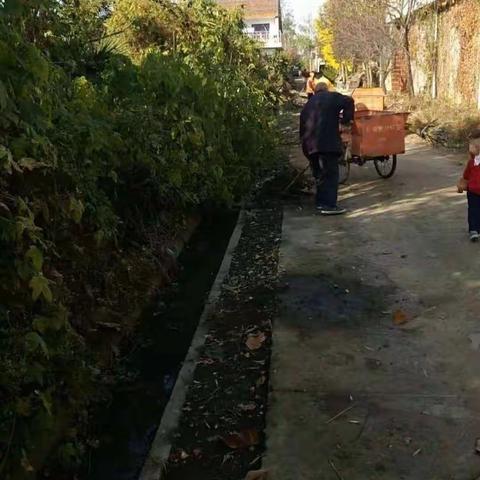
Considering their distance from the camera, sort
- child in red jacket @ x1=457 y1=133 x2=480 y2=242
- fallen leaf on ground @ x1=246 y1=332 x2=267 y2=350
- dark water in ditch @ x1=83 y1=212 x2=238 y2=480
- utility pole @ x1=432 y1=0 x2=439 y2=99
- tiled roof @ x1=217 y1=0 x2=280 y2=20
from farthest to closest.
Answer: tiled roof @ x1=217 y1=0 x2=280 y2=20
utility pole @ x1=432 y1=0 x2=439 y2=99
child in red jacket @ x1=457 y1=133 x2=480 y2=242
fallen leaf on ground @ x1=246 y1=332 x2=267 y2=350
dark water in ditch @ x1=83 y1=212 x2=238 y2=480

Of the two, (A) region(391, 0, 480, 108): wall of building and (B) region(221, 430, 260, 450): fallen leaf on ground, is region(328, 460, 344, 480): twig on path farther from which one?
(A) region(391, 0, 480, 108): wall of building

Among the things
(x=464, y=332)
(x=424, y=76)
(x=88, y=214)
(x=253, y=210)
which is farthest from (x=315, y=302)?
(x=424, y=76)

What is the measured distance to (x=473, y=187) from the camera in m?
6.64

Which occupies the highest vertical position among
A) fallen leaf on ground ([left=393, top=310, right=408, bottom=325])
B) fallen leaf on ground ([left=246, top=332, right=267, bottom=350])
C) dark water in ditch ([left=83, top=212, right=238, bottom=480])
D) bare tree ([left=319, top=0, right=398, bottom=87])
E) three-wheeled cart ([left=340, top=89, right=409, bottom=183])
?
bare tree ([left=319, top=0, right=398, bottom=87])

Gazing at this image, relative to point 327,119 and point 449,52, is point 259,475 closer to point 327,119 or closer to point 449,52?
point 327,119

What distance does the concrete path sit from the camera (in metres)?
3.25

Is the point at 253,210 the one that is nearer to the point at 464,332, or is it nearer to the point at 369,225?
the point at 369,225

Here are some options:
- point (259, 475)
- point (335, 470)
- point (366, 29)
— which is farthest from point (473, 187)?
point (366, 29)

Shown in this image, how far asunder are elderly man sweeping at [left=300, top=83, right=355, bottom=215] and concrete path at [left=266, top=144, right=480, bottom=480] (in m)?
0.82

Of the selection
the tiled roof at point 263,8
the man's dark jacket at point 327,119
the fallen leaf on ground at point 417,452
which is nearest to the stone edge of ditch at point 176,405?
the fallen leaf on ground at point 417,452

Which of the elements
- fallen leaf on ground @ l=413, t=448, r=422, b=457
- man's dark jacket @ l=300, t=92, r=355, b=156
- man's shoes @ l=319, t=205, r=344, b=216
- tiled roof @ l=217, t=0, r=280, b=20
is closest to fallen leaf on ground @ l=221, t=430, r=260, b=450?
fallen leaf on ground @ l=413, t=448, r=422, b=457

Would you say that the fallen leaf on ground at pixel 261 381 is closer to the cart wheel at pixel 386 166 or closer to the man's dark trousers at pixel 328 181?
the man's dark trousers at pixel 328 181

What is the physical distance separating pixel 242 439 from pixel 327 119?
5.87 m

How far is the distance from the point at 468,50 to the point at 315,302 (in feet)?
50.1
